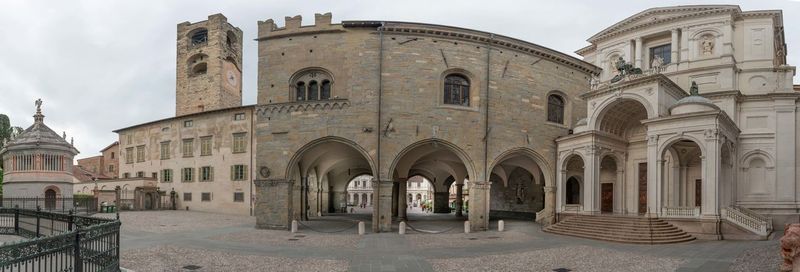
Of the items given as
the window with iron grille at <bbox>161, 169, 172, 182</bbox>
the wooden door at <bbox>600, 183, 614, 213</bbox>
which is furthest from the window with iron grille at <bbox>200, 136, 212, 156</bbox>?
the wooden door at <bbox>600, 183, 614, 213</bbox>

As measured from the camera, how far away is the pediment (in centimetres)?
2588

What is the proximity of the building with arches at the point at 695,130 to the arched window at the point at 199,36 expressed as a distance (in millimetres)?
36836

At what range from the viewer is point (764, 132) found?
23594 mm

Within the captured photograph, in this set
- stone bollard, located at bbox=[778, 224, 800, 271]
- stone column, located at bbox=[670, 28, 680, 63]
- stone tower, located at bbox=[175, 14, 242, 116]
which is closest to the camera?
stone bollard, located at bbox=[778, 224, 800, 271]

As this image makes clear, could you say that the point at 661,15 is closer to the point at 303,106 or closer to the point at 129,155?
the point at 303,106

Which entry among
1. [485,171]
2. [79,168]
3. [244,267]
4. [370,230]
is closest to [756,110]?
[485,171]

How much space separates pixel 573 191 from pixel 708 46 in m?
11.5

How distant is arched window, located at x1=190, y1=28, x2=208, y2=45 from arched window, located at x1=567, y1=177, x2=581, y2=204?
36.9 meters

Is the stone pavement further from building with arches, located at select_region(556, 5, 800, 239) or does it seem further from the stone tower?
the stone tower

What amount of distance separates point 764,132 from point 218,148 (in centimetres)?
3485

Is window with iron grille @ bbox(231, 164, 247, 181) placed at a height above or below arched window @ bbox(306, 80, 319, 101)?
below

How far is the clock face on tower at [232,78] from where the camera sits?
148 ft

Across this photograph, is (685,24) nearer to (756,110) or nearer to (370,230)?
(756,110)

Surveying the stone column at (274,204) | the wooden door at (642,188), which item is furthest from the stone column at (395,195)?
the wooden door at (642,188)
